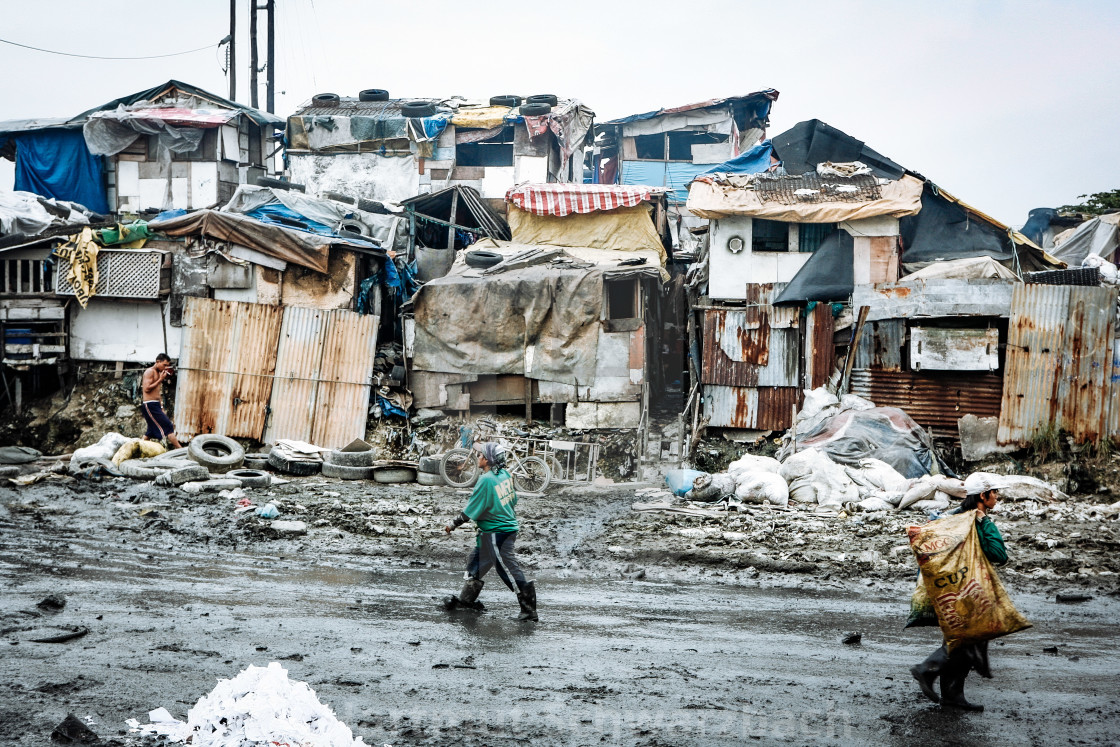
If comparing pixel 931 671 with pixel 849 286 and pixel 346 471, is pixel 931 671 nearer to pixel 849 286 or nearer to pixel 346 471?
pixel 346 471

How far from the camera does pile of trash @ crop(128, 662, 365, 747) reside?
523 cm

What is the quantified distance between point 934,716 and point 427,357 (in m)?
13.9

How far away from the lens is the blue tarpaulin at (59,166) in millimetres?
26828

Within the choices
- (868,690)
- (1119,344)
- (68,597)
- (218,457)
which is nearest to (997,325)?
(1119,344)

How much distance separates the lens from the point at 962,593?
6.09m

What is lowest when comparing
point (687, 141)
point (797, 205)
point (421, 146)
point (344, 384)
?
point (344, 384)

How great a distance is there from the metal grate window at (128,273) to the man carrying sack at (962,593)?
17151mm

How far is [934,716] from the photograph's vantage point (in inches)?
242

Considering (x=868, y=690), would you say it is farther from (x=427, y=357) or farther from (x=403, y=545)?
(x=427, y=357)

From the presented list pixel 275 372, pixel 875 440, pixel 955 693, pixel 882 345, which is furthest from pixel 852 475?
pixel 275 372

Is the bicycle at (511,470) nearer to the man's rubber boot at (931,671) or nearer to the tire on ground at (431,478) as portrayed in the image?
the tire on ground at (431,478)

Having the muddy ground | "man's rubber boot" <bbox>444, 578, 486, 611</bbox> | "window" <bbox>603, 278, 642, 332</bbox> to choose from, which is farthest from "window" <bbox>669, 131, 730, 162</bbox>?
"man's rubber boot" <bbox>444, 578, 486, 611</bbox>

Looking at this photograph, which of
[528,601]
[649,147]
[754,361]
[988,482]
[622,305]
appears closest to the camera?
[528,601]

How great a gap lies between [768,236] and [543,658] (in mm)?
14773
